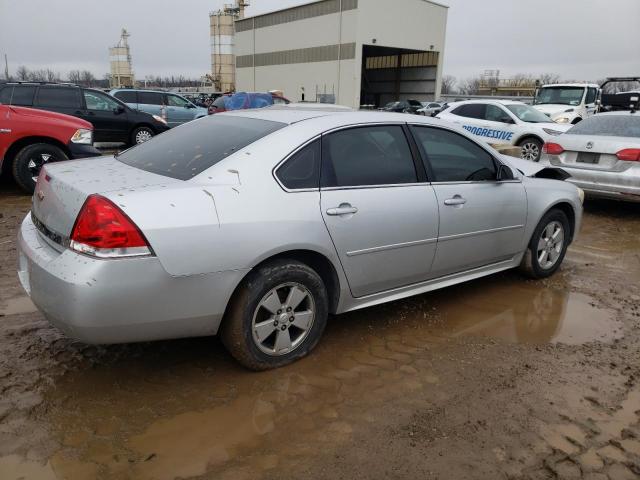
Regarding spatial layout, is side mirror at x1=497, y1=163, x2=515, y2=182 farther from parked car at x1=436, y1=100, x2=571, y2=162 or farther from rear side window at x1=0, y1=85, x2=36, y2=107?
rear side window at x1=0, y1=85, x2=36, y2=107

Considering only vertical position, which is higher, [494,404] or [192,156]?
[192,156]

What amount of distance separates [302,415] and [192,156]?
168 centimetres

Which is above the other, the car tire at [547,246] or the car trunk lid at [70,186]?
the car trunk lid at [70,186]

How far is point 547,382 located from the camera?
319 centimetres

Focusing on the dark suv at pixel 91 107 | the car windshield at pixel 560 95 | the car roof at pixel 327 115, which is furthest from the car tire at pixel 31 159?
the car windshield at pixel 560 95

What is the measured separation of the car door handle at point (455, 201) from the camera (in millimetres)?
3779

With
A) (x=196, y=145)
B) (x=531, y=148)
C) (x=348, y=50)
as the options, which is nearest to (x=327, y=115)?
(x=196, y=145)

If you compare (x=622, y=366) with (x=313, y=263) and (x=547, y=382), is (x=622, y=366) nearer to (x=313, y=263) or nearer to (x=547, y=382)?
(x=547, y=382)

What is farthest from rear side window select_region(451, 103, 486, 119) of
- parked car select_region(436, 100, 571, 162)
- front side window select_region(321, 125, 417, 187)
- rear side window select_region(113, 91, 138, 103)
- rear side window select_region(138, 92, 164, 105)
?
rear side window select_region(113, 91, 138, 103)

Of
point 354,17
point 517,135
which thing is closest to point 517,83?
point 354,17

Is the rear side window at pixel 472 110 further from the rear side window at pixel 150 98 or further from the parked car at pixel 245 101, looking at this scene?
the rear side window at pixel 150 98

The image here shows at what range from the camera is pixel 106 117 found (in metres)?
12.2

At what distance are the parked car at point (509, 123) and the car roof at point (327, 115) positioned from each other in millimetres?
7908

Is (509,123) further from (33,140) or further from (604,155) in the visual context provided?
(33,140)
